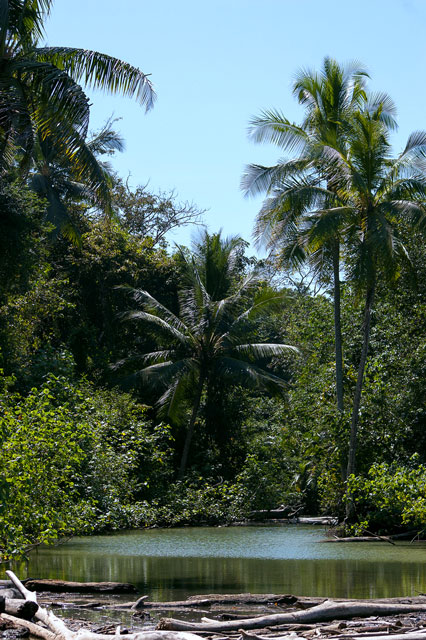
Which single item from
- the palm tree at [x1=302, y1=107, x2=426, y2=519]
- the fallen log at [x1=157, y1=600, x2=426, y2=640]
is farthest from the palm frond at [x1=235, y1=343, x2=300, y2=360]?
the fallen log at [x1=157, y1=600, x2=426, y2=640]

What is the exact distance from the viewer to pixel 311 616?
26.3 ft

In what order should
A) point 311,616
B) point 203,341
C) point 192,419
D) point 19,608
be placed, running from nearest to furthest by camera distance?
point 311,616
point 19,608
point 203,341
point 192,419

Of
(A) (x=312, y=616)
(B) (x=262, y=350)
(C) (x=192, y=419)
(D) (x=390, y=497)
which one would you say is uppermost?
(B) (x=262, y=350)

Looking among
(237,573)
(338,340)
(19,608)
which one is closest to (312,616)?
(19,608)

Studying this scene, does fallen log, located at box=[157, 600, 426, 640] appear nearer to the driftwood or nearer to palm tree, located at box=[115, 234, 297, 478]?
the driftwood

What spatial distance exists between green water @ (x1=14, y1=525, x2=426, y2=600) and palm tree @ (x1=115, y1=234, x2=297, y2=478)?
670cm

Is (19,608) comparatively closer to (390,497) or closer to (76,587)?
(76,587)

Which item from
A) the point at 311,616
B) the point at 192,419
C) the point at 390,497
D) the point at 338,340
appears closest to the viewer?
the point at 311,616

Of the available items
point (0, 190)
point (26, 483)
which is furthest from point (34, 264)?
point (26, 483)

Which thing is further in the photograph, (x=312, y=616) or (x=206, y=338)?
(x=206, y=338)

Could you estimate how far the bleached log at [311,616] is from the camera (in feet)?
24.7

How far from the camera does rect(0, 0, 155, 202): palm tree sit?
510 inches

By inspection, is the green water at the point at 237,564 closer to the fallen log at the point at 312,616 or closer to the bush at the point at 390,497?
the bush at the point at 390,497

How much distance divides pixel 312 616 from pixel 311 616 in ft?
0.04
